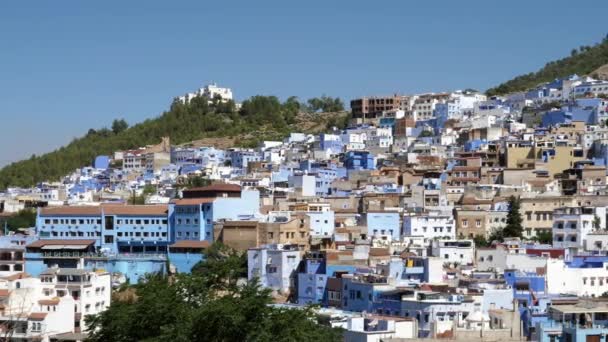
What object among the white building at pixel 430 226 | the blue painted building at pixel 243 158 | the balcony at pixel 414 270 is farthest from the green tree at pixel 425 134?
the balcony at pixel 414 270

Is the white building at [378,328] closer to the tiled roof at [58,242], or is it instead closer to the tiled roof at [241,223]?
the tiled roof at [241,223]

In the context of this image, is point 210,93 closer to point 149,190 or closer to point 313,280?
point 149,190

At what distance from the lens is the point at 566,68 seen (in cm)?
6625

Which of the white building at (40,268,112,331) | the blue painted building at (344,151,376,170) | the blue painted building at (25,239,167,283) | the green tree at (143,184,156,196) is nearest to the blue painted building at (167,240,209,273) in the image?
the blue painted building at (25,239,167,283)

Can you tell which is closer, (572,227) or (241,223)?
(572,227)

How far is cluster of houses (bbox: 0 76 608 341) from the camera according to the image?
870 inches

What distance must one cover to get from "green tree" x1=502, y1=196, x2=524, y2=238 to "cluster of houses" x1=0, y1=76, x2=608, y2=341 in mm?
462

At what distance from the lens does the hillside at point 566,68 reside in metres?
61.2

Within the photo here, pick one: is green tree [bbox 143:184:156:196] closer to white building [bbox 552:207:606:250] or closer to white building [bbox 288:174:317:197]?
white building [bbox 288:174:317:197]

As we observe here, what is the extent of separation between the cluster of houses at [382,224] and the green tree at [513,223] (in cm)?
46

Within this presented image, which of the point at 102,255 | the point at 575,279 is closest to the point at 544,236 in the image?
the point at 575,279

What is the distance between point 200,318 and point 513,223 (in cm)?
1476

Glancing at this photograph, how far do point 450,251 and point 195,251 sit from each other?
7.45 m

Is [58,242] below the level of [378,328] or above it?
above
